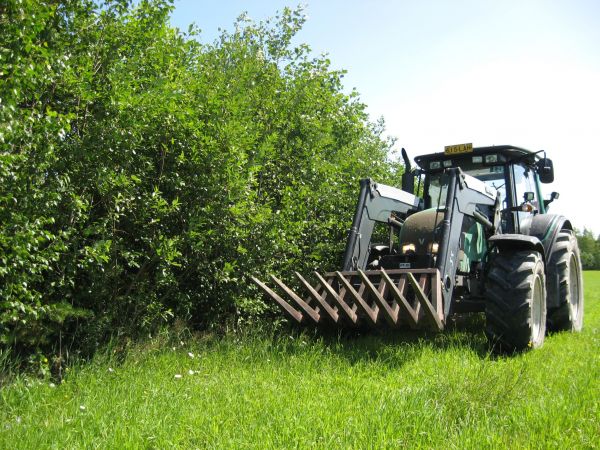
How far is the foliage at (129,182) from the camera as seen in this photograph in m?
4.16

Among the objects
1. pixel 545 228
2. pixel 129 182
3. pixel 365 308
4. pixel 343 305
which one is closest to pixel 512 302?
pixel 365 308

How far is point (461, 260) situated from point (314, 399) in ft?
9.45

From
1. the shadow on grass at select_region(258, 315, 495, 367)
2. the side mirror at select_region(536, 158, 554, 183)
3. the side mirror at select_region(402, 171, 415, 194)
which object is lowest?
the shadow on grass at select_region(258, 315, 495, 367)

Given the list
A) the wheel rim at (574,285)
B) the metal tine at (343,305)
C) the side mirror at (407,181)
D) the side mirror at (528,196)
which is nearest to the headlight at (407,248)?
the metal tine at (343,305)

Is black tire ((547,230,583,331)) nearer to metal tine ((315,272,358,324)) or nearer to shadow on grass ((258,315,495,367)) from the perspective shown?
shadow on grass ((258,315,495,367))

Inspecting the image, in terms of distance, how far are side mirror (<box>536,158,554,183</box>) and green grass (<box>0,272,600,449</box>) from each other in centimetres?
261

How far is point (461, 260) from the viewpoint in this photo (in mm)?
6020

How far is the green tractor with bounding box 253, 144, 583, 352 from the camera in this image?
5.16 m

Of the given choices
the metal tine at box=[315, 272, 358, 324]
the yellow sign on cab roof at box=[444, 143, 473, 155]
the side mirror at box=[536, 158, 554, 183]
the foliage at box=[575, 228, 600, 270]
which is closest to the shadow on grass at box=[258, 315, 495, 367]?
the metal tine at box=[315, 272, 358, 324]

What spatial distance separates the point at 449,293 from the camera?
5352 mm

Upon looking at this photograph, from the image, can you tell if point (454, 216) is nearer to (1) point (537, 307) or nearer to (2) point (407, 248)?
(2) point (407, 248)

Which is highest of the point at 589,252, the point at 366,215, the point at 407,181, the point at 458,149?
the point at 458,149

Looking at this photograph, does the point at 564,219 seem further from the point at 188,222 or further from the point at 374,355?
the point at 188,222

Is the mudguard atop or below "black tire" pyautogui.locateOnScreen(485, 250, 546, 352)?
atop
